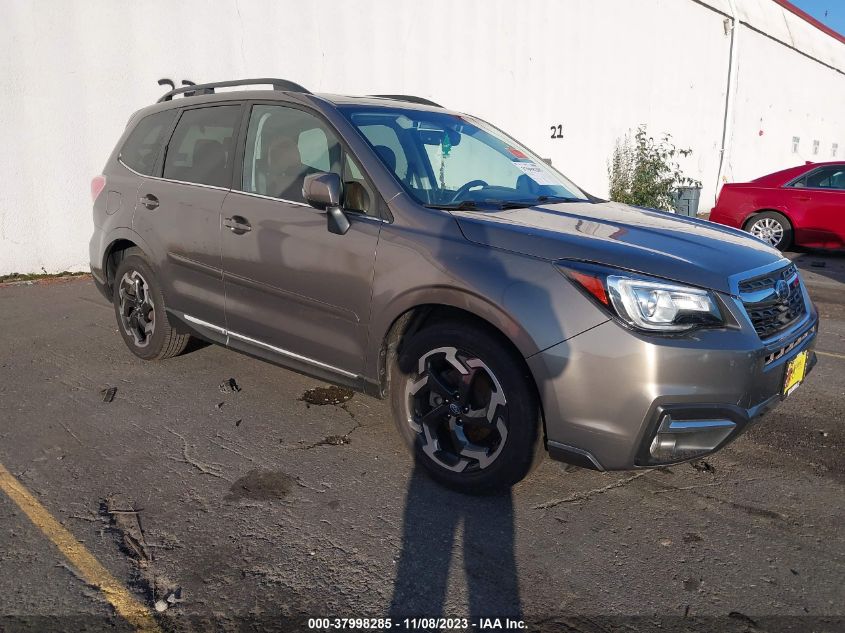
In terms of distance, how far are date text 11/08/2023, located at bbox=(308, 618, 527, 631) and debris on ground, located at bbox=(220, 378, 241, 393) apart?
2348 millimetres

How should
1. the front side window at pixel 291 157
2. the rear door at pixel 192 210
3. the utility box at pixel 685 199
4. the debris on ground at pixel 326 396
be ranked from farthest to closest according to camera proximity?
1. the utility box at pixel 685 199
2. the debris on ground at pixel 326 396
3. the rear door at pixel 192 210
4. the front side window at pixel 291 157

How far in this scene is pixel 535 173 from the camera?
4.24 metres

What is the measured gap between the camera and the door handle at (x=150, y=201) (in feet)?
14.8

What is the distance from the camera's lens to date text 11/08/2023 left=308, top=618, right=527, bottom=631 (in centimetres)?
231

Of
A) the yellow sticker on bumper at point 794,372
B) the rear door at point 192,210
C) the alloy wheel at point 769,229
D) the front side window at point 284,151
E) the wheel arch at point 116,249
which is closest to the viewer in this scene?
the yellow sticker on bumper at point 794,372

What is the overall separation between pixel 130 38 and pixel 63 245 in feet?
8.15

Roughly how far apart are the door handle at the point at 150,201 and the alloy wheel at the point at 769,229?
9068 millimetres

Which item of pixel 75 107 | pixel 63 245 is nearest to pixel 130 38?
pixel 75 107

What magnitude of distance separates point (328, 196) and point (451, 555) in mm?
1669

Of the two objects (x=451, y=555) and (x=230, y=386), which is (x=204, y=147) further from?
(x=451, y=555)

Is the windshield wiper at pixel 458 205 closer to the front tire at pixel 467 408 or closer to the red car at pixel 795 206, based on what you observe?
the front tire at pixel 467 408

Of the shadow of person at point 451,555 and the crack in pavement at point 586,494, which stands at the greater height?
the shadow of person at point 451,555

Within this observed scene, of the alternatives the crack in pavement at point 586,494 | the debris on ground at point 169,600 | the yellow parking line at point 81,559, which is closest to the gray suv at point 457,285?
the crack in pavement at point 586,494

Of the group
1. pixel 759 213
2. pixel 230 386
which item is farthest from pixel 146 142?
pixel 759 213
